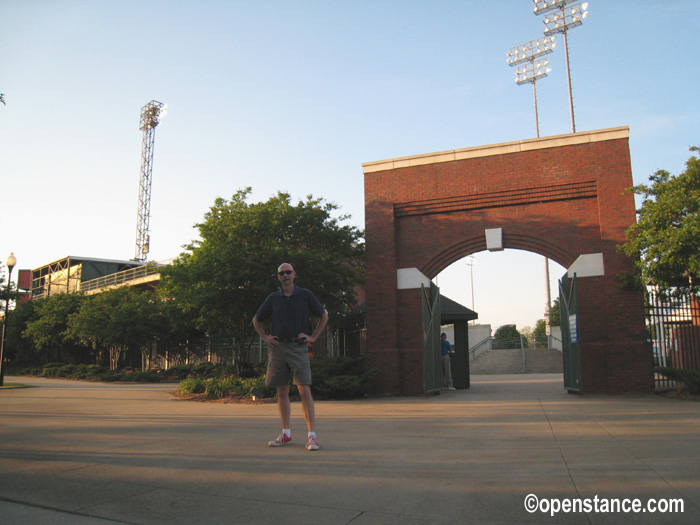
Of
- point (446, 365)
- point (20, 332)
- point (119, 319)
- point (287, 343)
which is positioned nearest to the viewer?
point (287, 343)

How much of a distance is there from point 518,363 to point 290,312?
28.7m

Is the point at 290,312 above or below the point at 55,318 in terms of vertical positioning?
below

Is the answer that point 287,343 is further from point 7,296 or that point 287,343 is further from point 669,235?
point 7,296

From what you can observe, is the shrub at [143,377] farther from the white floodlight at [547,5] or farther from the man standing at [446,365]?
the white floodlight at [547,5]

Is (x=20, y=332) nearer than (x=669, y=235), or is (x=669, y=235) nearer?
(x=669, y=235)

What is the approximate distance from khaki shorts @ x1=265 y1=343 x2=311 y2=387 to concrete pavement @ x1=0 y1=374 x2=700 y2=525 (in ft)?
2.32

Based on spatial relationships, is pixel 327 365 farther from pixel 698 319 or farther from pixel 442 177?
pixel 698 319

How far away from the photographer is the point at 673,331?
13031 millimetres

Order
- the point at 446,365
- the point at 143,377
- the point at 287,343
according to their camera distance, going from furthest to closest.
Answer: the point at 143,377
the point at 446,365
the point at 287,343

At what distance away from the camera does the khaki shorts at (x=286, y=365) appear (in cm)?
579

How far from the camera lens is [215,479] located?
4410mm

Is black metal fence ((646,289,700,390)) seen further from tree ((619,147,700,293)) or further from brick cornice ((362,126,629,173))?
brick cornice ((362,126,629,173))

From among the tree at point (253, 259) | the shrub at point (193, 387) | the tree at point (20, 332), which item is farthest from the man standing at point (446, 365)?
the tree at point (20, 332)

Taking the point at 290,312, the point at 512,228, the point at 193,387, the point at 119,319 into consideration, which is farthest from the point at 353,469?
the point at 119,319
